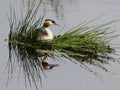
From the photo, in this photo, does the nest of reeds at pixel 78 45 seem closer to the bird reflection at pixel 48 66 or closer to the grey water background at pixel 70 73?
the grey water background at pixel 70 73

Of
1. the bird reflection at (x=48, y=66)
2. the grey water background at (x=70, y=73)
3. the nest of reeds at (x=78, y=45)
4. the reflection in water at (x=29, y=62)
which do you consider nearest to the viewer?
the grey water background at (x=70, y=73)

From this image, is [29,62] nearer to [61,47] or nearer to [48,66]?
[48,66]

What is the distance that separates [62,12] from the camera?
54.1ft

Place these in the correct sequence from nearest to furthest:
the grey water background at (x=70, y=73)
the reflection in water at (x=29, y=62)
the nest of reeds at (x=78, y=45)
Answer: the grey water background at (x=70, y=73) < the reflection in water at (x=29, y=62) < the nest of reeds at (x=78, y=45)

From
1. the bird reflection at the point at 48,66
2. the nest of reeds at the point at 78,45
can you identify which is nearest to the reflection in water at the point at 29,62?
the bird reflection at the point at 48,66

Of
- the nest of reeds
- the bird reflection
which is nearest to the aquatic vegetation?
the nest of reeds

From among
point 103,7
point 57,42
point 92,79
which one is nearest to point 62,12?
point 103,7

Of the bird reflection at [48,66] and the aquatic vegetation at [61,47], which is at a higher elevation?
the aquatic vegetation at [61,47]

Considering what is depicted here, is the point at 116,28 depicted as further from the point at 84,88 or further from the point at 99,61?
the point at 84,88

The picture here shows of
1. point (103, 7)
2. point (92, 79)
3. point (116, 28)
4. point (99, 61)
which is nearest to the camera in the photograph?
point (92, 79)

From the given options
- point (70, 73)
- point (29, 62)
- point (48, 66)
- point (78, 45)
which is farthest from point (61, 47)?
point (70, 73)

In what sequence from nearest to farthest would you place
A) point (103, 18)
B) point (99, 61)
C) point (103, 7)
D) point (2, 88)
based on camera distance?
1. point (2, 88)
2. point (99, 61)
3. point (103, 18)
4. point (103, 7)

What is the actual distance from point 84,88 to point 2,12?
23.0 ft

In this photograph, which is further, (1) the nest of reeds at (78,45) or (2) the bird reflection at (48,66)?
(1) the nest of reeds at (78,45)
